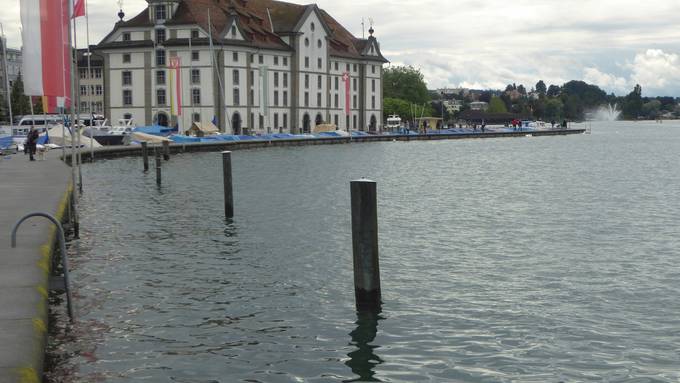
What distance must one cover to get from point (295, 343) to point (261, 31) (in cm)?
11591

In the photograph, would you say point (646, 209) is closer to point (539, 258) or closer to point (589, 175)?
point (539, 258)

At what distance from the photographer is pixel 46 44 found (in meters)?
26.1

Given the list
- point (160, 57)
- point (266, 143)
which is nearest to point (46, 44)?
point (266, 143)

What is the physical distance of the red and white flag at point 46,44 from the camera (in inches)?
1008

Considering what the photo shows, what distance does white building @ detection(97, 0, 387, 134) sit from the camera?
11919 centimetres

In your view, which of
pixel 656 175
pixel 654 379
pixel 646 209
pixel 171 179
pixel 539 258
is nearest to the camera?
pixel 654 379

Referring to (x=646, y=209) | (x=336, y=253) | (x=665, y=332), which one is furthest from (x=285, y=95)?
(x=665, y=332)

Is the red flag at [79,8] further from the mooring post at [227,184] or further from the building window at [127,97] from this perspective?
Result: the building window at [127,97]

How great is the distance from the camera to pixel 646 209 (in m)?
38.6

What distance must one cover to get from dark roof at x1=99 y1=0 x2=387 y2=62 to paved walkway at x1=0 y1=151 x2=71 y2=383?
89038mm

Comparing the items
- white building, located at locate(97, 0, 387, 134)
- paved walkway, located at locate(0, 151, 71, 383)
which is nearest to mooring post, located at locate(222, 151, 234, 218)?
paved walkway, located at locate(0, 151, 71, 383)

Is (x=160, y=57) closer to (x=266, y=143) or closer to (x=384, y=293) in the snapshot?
(x=266, y=143)

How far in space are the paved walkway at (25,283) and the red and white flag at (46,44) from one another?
366cm

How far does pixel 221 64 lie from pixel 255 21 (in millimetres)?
14570
